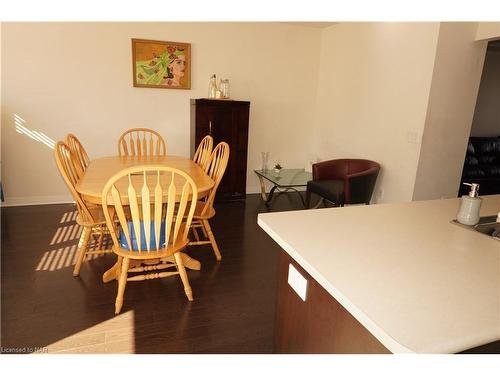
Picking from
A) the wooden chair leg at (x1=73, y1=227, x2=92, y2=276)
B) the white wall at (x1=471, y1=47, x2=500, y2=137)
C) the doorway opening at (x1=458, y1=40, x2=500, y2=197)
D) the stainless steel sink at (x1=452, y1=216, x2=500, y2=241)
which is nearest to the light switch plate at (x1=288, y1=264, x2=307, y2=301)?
the stainless steel sink at (x1=452, y1=216, x2=500, y2=241)

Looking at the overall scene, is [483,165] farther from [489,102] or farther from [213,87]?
[213,87]

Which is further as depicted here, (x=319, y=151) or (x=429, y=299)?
(x=319, y=151)

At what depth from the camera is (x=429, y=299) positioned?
808mm

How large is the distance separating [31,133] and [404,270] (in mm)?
4305

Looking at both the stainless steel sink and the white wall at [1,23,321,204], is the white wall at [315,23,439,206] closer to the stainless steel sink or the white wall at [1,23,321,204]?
the white wall at [1,23,321,204]

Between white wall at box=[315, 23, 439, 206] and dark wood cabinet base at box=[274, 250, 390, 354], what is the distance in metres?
2.68

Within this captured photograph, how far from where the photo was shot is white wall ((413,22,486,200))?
3.19 metres

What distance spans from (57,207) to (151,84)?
6.16 feet

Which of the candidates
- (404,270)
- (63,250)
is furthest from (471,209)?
(63,250)

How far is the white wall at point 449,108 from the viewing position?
10.5 ft

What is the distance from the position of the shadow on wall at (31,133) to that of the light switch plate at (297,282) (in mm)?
3847

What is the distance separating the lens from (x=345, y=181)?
11.5 feet

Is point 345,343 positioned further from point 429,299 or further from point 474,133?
point 474,133

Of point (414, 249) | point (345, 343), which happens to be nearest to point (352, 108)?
point (414, 249)
